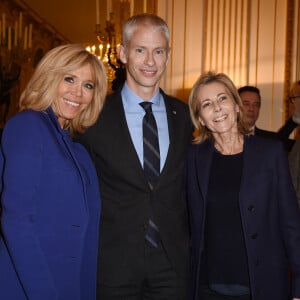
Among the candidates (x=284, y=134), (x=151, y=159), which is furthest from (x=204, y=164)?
(x=284, y=134)

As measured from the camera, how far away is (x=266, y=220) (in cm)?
197

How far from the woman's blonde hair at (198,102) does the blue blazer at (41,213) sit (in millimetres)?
725

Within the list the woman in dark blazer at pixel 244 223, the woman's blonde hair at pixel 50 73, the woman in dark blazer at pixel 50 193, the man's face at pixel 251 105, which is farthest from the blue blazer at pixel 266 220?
the man's face at pixel 251 105

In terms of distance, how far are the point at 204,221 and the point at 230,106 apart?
568mm

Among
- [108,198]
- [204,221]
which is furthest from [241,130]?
[108,198]

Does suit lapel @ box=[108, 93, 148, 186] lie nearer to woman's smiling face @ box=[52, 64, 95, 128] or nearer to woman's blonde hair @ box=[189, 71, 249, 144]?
woman's smiling face @ box=[52, 64, 95, 128]

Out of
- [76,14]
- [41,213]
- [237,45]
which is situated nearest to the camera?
[41,213]

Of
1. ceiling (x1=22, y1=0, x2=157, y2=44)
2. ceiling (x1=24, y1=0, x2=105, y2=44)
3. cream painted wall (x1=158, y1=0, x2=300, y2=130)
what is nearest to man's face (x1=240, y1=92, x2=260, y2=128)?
cream painted wall (x1=158, y1=0, x2=300, y2=130)

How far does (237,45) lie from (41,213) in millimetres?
3713

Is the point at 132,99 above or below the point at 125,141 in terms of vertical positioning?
above

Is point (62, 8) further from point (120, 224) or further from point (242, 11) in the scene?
point (120, 224)

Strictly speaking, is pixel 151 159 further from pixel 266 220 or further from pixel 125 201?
pixel 266 220

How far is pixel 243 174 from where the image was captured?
198 cm

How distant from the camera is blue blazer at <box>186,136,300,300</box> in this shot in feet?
6.33
